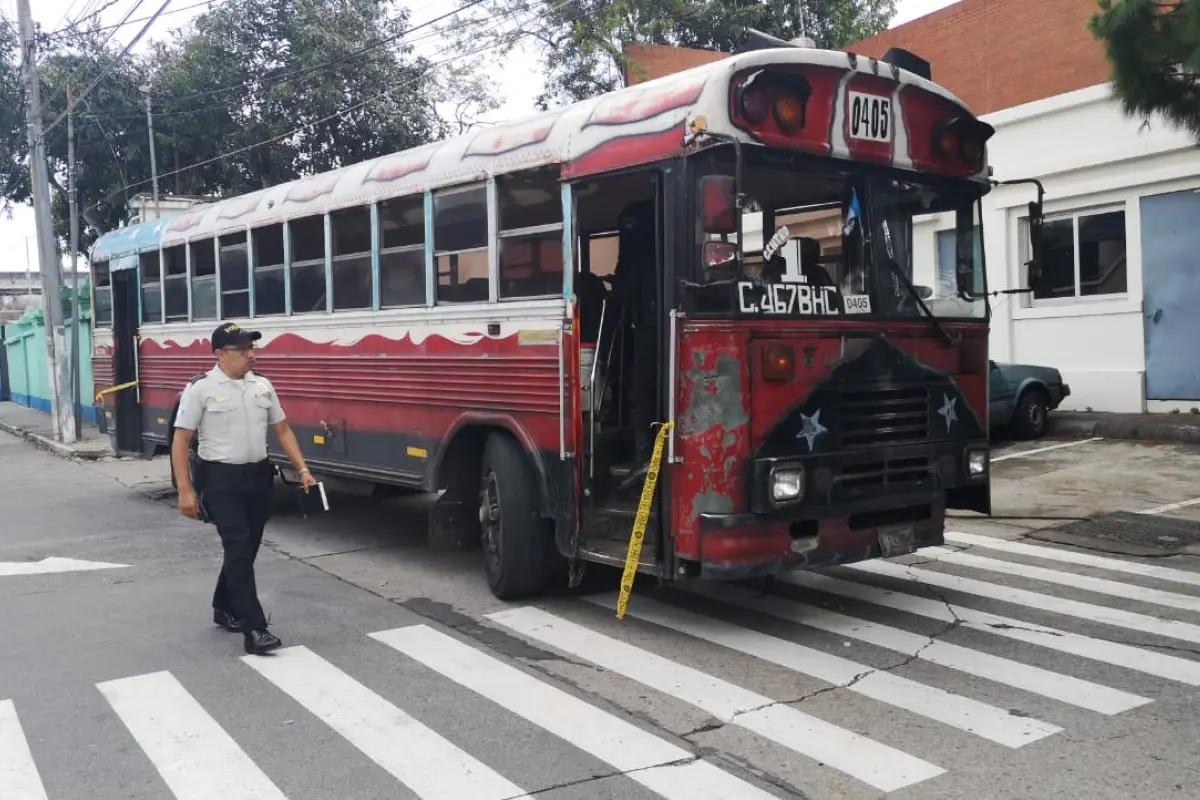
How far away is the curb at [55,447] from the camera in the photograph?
17844mm

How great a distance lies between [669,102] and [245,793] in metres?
3.95

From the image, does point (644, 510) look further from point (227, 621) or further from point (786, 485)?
point (227, 621)

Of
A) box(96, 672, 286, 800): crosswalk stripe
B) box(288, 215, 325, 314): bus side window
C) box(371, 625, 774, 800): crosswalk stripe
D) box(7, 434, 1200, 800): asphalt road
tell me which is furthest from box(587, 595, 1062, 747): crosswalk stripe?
box(288, 215, 325, 314): bus side window

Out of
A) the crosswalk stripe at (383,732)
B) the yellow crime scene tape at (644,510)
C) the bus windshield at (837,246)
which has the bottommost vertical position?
the crosswalk stripe at (383,732)

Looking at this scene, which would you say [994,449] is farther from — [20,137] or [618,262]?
[20,137]

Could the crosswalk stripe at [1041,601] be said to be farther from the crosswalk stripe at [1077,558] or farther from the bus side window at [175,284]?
the bus side window at [175,284]

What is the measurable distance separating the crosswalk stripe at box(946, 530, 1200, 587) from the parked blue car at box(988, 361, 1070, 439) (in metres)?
4.56

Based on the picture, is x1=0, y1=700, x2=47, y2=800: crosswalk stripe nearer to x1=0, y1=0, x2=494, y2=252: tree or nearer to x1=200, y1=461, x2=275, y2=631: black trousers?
x1=200, y1=461, x2=275, y2=631: black trousers

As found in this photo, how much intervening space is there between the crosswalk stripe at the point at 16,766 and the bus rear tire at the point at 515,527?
2.88 metres

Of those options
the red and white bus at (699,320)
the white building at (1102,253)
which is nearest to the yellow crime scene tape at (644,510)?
the red and white bus at (699,320)

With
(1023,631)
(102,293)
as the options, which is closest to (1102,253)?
(1023,631)

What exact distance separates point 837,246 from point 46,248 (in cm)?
1818

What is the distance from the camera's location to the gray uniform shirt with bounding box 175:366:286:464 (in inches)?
238

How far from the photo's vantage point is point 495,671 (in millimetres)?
5633
